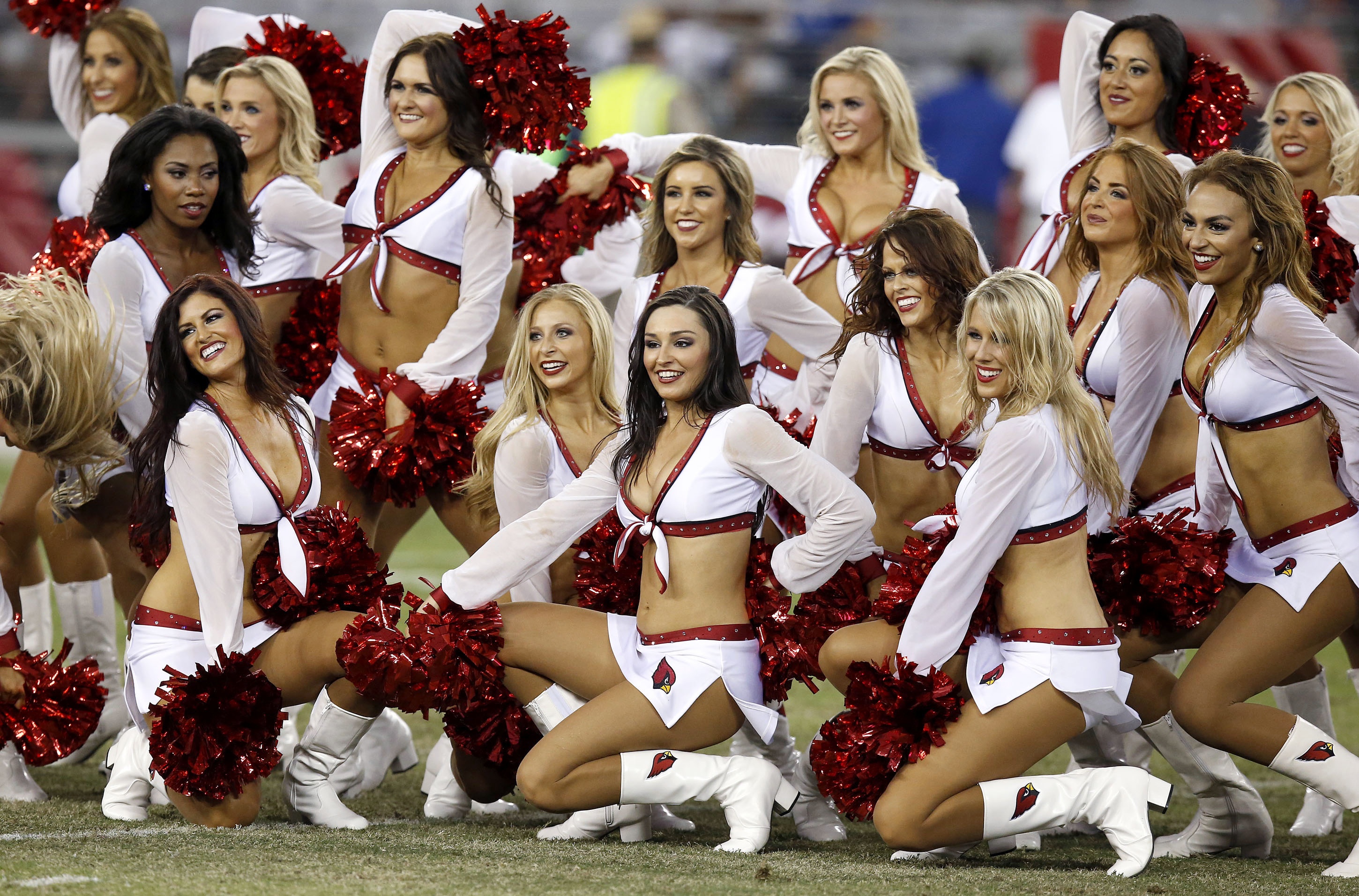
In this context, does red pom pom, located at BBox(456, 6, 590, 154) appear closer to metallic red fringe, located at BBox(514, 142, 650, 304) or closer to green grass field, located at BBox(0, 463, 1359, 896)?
metallic red fringe, located at BBox(514, 142, 650, 304)

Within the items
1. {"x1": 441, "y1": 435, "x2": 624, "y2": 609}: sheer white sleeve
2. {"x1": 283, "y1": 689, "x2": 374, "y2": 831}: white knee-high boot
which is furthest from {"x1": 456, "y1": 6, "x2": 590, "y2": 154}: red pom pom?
{"x1": 283, "y1": 689, "x2": 374, "y2": 831}: white knee-high boot

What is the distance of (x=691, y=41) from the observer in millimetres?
13555

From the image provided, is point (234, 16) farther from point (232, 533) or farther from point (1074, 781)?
point (1074, 781)

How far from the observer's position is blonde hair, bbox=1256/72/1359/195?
4848 mm

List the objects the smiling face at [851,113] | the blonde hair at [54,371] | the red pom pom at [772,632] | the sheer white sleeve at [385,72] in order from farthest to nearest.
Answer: the smiling face at [851,113] → the sheer white sleeve at [385,72] → the blonde hair at [54,371] → the red pom pom at [772,632]

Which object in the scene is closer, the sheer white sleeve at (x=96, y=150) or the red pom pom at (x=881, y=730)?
the red pom pom at (x=881, y=730)

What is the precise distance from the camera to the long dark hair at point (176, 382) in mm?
4113

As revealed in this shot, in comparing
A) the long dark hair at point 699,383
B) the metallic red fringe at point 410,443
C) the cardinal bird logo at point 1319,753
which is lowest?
the cardinal bird logo at point 1319,753

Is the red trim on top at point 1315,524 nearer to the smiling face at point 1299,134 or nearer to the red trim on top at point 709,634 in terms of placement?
the red trim on top at point 709,634

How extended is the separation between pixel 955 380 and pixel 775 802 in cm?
107

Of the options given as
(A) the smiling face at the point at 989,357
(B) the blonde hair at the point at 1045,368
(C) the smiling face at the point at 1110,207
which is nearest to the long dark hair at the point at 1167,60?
(C) the smiling face at the point at 1110,207

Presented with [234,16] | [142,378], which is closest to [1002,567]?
[142,378]

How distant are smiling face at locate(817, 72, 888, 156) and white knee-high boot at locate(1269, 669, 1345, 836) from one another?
1.93m

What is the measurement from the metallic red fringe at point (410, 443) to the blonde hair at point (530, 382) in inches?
3.5
